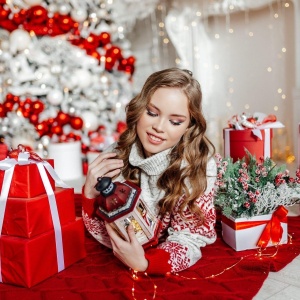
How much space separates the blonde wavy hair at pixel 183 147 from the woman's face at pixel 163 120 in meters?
0.02

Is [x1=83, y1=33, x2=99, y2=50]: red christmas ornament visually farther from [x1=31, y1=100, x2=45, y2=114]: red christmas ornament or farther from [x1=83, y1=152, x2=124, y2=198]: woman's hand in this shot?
[x1=83, y1=152, x2=124, y2=198]: woman's hand

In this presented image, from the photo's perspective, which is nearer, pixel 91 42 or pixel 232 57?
pixel 91 42

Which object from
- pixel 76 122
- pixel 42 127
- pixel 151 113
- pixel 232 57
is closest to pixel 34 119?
pixel 42 127

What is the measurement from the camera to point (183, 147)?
4.58 ft

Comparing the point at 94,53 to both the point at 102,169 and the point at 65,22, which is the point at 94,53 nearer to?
the point at 65,22

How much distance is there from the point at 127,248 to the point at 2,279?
0.41 metres

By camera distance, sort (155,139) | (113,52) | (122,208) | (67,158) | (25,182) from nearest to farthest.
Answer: (122,208)
(25,182)
(155,139)
(67,158)
(113,52)

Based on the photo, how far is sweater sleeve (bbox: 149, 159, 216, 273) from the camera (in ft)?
4.28

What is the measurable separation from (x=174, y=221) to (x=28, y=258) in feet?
1.57

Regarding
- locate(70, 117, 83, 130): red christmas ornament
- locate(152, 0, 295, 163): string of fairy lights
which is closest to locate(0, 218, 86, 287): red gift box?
locate(70, 117, 83, 130): red christmas ornament

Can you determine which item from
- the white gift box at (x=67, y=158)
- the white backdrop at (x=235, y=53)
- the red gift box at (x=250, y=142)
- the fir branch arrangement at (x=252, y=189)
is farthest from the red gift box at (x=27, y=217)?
the white backdrop at (x=235, y=53)

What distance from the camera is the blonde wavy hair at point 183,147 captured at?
1337 millimetres

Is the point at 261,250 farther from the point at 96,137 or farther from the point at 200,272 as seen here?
the point at 96,137

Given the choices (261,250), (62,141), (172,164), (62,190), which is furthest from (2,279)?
(62,141)
